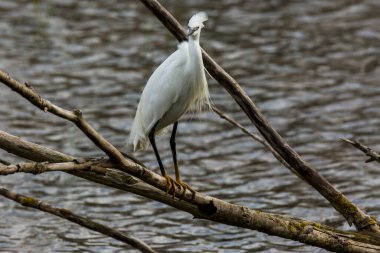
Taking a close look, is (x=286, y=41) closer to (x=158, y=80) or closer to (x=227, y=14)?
(x=227, y=14)

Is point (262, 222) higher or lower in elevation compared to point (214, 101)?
lower

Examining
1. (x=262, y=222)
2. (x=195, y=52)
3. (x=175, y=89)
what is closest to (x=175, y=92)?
(x=175, y=89)

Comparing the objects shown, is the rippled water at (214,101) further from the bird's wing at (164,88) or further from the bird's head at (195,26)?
the bird's head at (195,26)

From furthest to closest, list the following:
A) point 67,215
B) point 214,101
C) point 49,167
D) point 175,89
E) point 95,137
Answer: point 214,101 < point 175,89 < point 67,215 < point 95,137 < point 49,167

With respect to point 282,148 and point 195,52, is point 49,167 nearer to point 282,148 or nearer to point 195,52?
point 195,52

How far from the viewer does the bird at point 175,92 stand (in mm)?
5211

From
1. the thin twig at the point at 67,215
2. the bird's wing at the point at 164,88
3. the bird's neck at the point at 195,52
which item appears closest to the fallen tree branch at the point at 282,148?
the bird's wing at the point at 164,88

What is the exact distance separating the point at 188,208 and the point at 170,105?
2.41ft

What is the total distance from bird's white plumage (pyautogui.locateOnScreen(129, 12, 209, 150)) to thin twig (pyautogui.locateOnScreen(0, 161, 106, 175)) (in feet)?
3.48

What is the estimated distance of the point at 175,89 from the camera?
17.8 ft

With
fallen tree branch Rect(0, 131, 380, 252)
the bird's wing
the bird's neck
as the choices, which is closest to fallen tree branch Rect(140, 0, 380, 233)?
fallen tree branch Rect(0, 131, 380, 252)

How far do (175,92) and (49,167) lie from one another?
1470 mm

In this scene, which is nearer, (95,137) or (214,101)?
(95,137)

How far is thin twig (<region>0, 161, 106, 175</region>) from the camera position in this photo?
13.2ft
